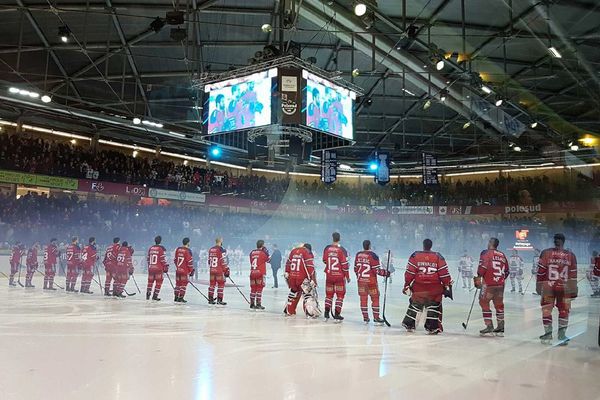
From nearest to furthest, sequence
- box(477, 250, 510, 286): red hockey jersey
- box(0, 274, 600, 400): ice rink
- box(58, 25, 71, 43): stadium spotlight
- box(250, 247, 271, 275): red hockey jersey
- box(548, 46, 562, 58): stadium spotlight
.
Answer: box(0, 274, 600, 400): ice rink → box(477, 250, 510, 286): red hockey jersey → box(250, 247, 271, 275): red hockey jersey → box(548, 46, 562, 58): stadium spotlight → box(58, 25, 71, 43): stadium spotlight

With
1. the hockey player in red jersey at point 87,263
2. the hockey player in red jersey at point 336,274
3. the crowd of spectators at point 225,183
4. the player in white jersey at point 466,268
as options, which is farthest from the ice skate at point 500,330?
the hockey player in red jersey at point 87,263

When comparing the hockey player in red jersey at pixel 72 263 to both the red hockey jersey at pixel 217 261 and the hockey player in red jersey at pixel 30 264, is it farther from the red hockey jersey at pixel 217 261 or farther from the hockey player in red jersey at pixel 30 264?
the red hockey jersey at pixel 217 261

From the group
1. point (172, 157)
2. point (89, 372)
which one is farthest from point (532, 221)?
point (172, 157)

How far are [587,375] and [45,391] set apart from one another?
4689 mm

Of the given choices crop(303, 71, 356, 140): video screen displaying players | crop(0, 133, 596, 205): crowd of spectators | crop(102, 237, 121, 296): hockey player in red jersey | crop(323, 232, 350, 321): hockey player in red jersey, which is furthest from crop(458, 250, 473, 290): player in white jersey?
crop(102, 237, 121, 296): hockey player in red jersey

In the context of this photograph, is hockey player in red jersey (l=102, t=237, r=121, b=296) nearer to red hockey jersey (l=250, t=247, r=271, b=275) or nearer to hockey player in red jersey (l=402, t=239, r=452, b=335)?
red hockey jersey (l=250, t=247, r=271, b=275)

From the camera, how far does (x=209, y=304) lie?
33.5ft

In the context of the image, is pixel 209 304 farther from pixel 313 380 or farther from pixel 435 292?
pixel 313 380

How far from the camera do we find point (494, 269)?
717 centimetres

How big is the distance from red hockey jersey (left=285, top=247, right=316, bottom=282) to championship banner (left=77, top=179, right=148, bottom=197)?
46.2ft

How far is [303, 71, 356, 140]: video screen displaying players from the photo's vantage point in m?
9.91

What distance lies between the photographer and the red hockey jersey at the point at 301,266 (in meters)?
8.49

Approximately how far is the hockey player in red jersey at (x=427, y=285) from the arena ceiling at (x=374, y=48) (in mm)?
2978

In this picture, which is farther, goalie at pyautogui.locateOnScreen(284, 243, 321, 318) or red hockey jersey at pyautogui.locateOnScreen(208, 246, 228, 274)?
red hockey jersey at pyautogui.locateOnScreen(208, 246, 228, 274)
